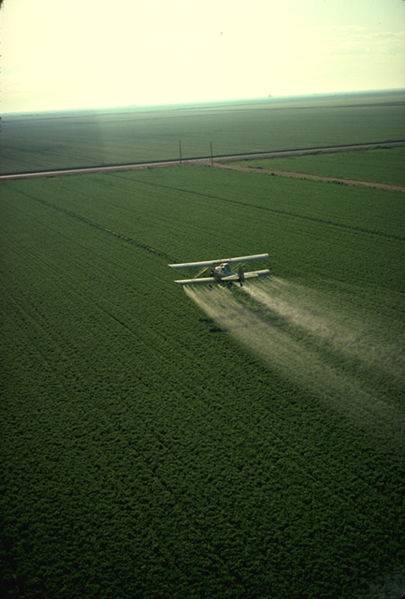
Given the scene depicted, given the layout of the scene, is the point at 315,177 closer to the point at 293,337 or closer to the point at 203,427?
the point at 293,337

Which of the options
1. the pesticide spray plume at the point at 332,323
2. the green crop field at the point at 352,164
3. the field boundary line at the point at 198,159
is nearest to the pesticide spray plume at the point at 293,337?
the pesticide spray plume at the point at 332,323

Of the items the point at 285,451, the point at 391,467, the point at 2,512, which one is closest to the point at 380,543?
the point at 391,467

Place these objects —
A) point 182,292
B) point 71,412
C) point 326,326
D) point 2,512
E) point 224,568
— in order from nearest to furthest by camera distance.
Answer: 1. point 224,568
2. point 2,512
3. point 71,412
4. point 326,326
5. point 182,292

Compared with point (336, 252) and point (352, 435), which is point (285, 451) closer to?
point (352, 435)

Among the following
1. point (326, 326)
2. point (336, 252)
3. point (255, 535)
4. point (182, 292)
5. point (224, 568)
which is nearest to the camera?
point (224, 568)

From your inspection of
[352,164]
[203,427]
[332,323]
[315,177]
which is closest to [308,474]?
[203,427]

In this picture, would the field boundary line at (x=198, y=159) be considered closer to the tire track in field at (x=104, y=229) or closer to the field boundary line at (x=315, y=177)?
the field boundary line at (x=315, y=177)

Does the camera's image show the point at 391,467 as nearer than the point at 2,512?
No
